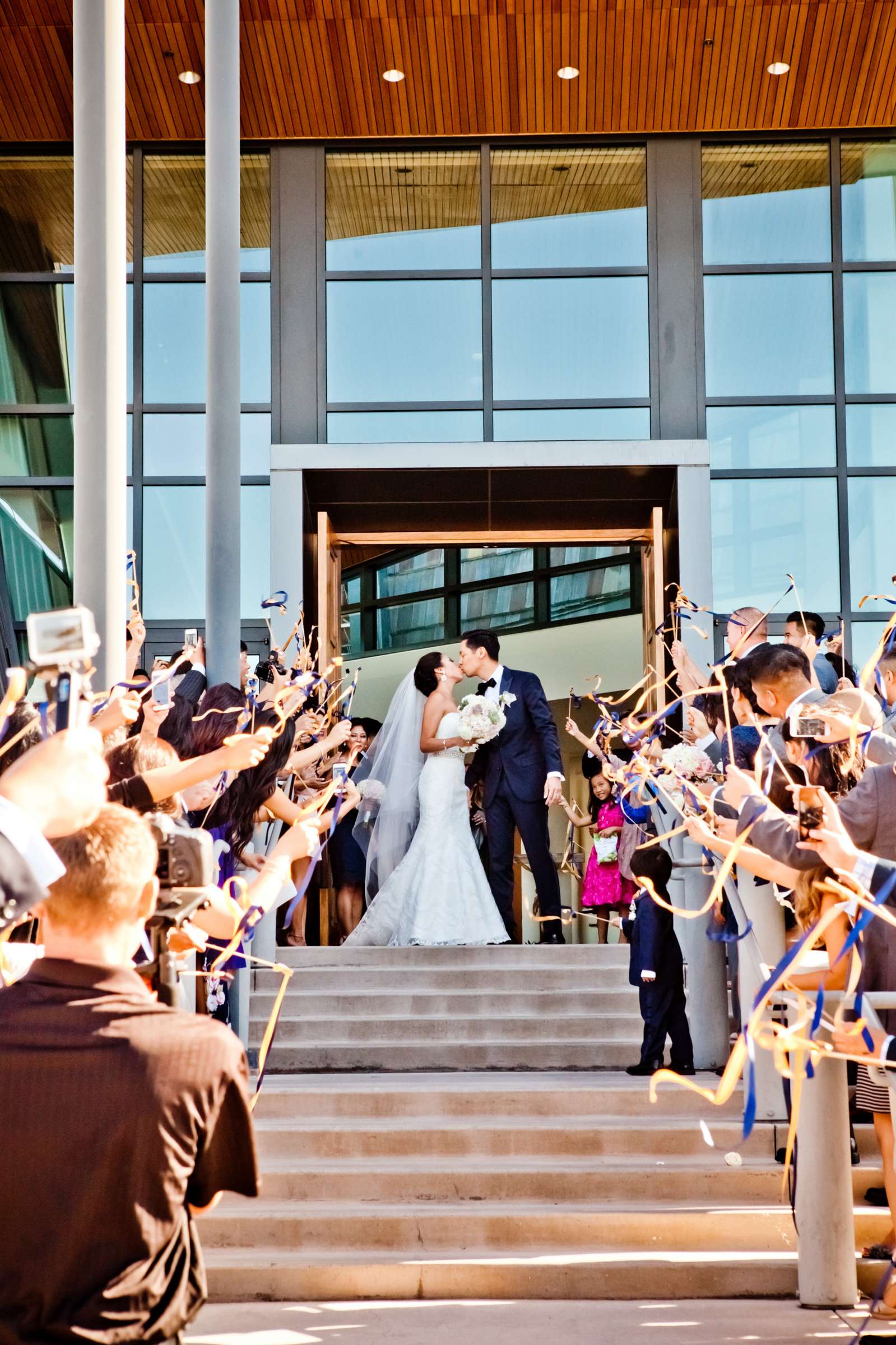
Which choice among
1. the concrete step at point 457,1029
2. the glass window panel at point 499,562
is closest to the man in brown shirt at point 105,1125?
the concrete step at point 457,1029

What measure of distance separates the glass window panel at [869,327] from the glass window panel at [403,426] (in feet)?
9.64

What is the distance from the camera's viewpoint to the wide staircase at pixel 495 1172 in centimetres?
496

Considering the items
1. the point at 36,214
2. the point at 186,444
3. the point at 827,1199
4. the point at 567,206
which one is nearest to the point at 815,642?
the point at 827,1199

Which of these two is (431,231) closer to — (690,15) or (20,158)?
(690,15)

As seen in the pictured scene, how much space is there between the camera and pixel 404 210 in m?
11.8

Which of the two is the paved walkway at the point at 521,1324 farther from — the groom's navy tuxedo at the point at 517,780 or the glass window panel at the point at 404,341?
the glass window panel at the point at 404,341

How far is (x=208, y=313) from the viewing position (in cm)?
739

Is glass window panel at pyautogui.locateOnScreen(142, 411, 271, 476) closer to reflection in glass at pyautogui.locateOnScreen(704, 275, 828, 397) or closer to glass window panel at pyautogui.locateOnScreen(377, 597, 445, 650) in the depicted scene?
reflection in glass at pyautogui.locateOnScreen(704, 275, 828, 397)

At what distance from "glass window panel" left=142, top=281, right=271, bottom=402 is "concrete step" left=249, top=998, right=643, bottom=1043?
584 cm

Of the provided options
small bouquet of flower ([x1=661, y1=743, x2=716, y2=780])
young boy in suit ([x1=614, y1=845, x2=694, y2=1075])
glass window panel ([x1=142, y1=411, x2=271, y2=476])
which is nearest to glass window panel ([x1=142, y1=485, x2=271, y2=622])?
glass window panel ([x1=142, y1=411, x2=271, y2=476])

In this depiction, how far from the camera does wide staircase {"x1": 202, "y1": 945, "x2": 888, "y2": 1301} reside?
4957 millimetres

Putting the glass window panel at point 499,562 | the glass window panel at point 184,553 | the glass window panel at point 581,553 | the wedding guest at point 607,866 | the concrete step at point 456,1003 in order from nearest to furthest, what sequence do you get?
1. the concrete step at point 456,1003
2. the wedding guest at point 607,866
3. the glass window panel at point 184,553
4. the glass window panel at point 581,553
5. the glass window panel at point 499,562

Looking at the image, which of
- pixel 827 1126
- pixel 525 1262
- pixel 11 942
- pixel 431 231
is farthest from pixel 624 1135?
pixel 431 231

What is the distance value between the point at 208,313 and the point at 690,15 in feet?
17.6
